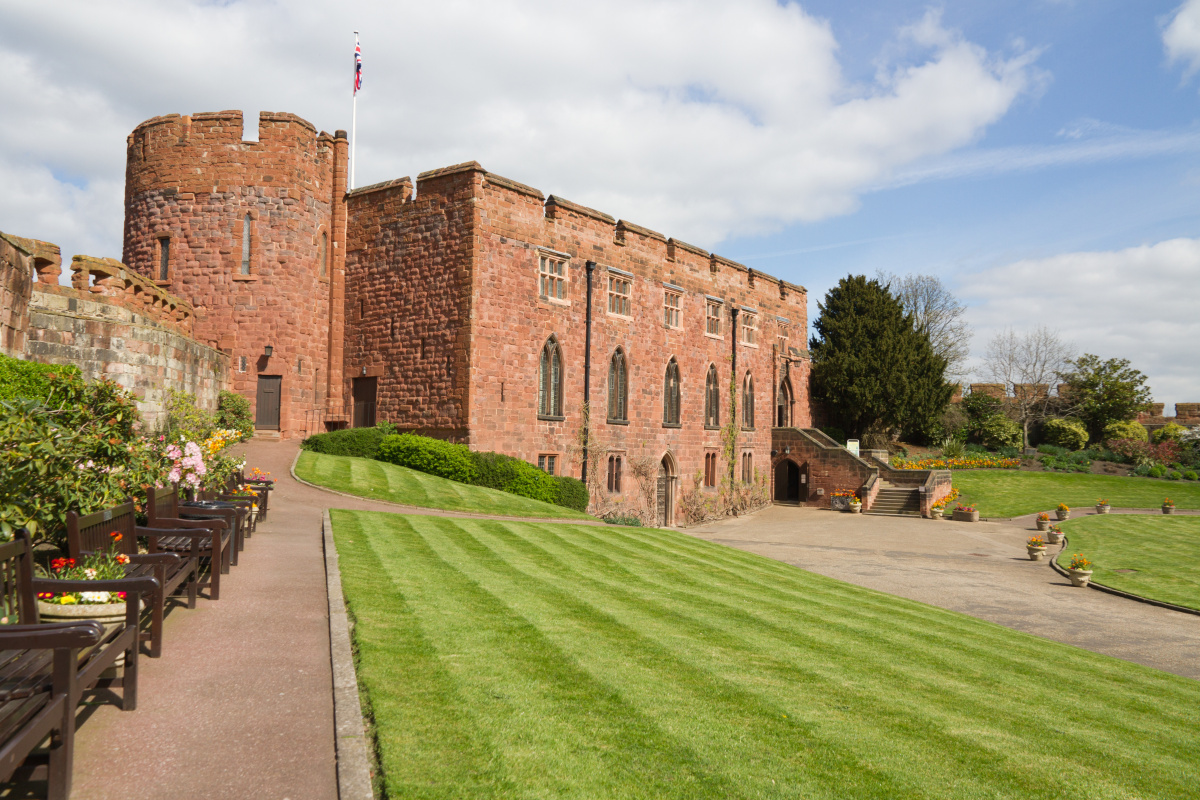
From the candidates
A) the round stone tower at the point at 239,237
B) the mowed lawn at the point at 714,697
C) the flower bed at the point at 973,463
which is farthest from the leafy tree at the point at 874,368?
the mowed lawn at the point at 714,697

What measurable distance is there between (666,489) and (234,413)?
16.6m

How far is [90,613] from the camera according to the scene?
500cm

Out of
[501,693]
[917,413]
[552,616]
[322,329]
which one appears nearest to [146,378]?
[322,329]

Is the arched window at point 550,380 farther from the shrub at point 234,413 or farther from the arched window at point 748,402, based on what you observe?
the arched window at point 748,402

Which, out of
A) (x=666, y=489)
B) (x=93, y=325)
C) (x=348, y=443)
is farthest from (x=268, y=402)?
(x=666, y=489)

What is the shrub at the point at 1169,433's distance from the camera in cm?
4078

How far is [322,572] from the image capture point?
9.13 m

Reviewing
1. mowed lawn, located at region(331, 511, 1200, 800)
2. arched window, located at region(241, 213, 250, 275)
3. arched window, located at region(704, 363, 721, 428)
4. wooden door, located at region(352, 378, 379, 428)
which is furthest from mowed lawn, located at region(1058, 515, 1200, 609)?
arched window, located at region(241, 213, 250, 275)

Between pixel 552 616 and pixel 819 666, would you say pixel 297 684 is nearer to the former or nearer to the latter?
pixel 552 616

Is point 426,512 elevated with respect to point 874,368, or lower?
lower

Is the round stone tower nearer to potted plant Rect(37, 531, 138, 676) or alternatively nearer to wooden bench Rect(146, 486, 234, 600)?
wooden bench Rect(146, 486, 234, 600)

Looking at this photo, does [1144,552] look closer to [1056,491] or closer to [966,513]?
[966,513]

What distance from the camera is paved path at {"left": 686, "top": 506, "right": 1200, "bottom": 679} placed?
38.5 ft

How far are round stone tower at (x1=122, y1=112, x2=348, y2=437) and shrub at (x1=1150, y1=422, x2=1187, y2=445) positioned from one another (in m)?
44.5
